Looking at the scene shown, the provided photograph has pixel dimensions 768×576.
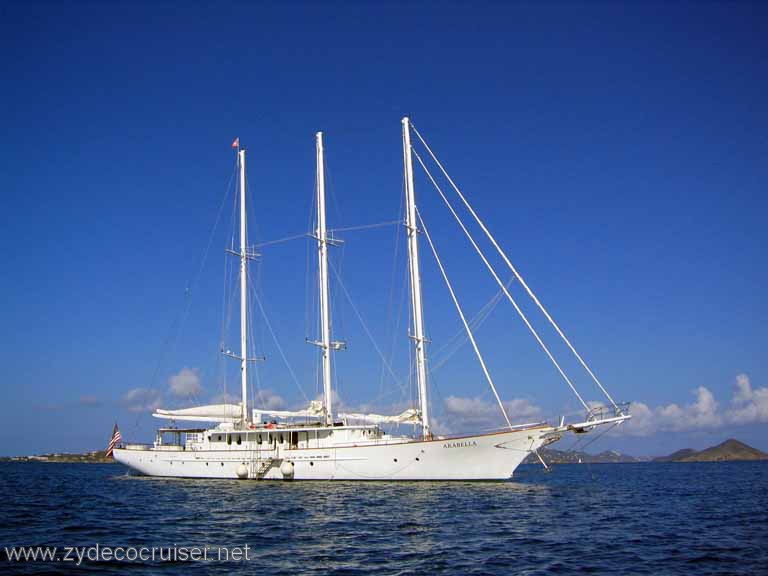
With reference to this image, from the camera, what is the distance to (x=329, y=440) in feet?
143

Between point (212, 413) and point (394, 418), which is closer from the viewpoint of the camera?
point (394, 418)

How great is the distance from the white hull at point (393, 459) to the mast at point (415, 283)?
199 cm

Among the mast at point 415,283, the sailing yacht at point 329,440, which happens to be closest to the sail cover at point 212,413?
the sailing yacht at point 329,440

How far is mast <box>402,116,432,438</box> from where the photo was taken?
133ft

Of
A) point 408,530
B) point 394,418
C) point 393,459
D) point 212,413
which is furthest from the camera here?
point 212,413

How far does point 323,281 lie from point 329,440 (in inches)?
470

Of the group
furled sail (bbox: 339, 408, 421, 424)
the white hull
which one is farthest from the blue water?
furled sail (bbox: 339, 408, 421, 424)

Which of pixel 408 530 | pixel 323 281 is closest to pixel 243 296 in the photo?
pixel 323 281

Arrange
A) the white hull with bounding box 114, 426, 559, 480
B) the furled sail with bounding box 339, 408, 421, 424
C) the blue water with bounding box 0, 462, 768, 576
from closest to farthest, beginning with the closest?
1. the blue water with bounding box 0, 462, 768, 576
2. the white hull with bounding box 114, 426, 559, 480
3. the furled sail with bounding box 339, 408, 421, 424

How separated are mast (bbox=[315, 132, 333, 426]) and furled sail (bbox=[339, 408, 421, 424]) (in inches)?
96.3

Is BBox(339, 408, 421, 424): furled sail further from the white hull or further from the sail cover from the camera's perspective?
the sail cover

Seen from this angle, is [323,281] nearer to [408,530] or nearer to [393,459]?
[393,459]

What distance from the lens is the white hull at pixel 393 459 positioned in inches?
1489

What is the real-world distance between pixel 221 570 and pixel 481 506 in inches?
586
